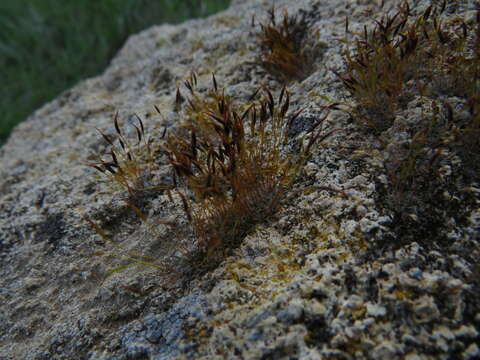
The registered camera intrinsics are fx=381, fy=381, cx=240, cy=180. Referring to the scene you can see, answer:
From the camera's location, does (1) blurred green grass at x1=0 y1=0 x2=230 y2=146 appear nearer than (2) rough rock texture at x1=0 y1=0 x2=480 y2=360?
No

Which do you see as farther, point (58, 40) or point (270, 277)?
point (58, 40)

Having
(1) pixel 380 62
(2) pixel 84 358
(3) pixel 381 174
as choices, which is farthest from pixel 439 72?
(2) pixel 84 358

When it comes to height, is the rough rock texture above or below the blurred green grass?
below

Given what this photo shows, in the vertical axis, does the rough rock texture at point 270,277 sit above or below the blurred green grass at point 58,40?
below

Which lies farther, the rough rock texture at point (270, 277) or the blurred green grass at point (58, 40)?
the blurred green grass at point (58, 40)

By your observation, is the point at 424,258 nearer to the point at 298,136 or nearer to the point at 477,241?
the point at 477,241
